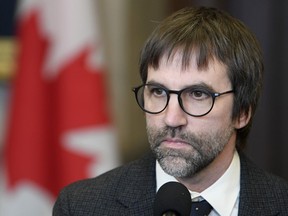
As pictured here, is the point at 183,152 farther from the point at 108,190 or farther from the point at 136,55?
the point at 136,55

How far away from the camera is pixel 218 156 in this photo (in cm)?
241

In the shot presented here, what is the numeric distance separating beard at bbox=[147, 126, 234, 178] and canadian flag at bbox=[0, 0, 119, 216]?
3.67ft

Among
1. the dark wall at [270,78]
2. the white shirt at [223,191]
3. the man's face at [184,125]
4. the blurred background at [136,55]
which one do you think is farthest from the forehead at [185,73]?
the dark wall at [270,78]

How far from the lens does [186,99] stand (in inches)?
89.0

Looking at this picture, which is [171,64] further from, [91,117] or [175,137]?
[91,117]

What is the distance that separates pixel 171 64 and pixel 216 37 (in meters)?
0.18

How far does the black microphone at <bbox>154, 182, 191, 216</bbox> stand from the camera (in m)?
1.87

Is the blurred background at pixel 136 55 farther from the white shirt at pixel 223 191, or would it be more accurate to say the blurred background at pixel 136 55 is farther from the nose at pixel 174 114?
the nose at pixel 174 114

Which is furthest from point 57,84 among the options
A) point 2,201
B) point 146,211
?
point 146,211

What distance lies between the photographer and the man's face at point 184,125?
2.25m

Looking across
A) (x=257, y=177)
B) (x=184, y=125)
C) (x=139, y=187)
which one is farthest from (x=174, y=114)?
(x=257, y=177)

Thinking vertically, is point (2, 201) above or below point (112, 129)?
below

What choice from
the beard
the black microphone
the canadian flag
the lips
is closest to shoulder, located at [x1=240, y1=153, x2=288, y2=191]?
the beard

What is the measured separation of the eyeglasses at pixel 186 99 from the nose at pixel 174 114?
1 cm
